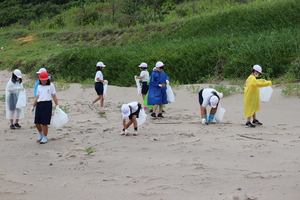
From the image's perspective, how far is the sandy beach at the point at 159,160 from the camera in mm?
5270

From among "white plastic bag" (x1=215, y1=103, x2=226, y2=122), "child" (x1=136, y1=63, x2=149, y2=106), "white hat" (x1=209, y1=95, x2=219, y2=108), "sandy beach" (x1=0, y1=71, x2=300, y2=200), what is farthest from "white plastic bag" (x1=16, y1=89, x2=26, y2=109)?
"white plastic bag" (x1=215, y1=103, x2=226, y2=122)

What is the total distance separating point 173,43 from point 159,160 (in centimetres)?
1390

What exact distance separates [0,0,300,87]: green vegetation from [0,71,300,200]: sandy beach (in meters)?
4.15

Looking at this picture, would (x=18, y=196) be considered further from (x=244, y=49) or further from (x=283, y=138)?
(x=244, y=49)

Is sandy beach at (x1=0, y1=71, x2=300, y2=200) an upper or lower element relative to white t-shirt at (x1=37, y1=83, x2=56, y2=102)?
lower

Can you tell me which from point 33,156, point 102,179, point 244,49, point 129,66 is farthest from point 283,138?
point 129,66

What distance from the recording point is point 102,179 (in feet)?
19.4

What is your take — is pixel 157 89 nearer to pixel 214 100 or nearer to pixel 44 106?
pixel 214 100

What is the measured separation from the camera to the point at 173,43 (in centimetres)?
2016

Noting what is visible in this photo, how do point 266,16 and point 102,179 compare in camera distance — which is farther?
point 266,16

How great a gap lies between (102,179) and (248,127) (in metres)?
4.47

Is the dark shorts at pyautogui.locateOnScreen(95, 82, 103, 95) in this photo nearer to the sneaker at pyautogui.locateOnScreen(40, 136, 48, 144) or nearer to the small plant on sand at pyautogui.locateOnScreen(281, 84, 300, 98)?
the sneaker at pyautogui.locateOnScreen(40, 136, 48, 144)

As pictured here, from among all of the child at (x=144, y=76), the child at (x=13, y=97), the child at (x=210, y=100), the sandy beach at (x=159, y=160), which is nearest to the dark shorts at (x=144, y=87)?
the child at (x=144, y=76)

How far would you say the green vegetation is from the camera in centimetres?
1510
